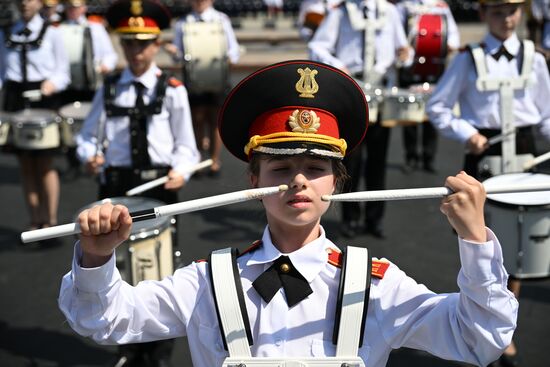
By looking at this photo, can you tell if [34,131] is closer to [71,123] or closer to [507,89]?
[71,123]

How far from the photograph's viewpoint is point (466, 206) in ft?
6.30

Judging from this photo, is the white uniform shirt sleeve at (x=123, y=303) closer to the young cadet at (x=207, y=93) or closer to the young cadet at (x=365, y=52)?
the young cadet at (x=365, y=52)

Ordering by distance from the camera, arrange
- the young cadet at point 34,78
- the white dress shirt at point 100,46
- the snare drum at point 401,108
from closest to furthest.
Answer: the snare drum at point 401,108, the young cadet at point 34,78, the white dress shirt at point 100,46

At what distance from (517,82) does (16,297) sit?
3.72m

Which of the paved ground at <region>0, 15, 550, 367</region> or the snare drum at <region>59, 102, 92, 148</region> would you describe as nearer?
the paved ground at <region>0, 15, 550, 367</region>

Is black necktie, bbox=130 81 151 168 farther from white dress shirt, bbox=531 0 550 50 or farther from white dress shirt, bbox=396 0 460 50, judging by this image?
white dress shirt, bbox=531 0 550 50

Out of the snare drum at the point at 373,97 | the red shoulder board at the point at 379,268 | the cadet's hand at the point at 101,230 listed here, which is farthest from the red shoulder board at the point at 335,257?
the snare drum at the point at 373,97

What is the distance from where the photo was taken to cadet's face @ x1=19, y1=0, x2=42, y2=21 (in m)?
6.89

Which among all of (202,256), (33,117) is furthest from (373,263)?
(33,117)

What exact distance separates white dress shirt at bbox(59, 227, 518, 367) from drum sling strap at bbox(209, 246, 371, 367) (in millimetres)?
57

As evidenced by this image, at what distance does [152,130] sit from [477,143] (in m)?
1.97

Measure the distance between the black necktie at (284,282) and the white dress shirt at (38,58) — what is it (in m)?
5.34

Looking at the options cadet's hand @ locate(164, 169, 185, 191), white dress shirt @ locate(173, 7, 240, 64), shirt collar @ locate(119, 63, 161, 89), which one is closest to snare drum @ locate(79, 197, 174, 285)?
cadet's hand @ locate(164, 169, 185, 191)

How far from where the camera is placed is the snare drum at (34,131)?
6465 millimetres
